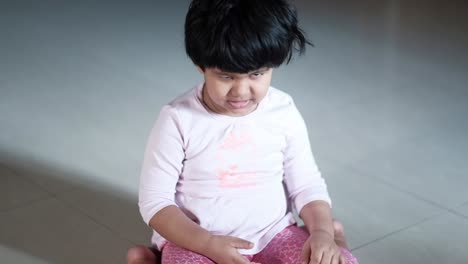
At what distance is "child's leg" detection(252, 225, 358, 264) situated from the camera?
156 centimetres

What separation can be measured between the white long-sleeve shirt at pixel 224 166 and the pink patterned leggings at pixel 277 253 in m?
0.01

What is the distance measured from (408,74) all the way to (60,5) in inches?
63.8

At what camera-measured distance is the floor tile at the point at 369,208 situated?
200 cm

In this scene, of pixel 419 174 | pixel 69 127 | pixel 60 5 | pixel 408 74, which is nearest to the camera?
pixel 419 174

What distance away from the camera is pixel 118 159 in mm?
2330

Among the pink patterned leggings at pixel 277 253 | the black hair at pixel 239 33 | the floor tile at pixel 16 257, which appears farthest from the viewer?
the floor tile at pixel 16 257

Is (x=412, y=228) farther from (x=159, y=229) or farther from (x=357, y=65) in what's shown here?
(x=357, y=65)

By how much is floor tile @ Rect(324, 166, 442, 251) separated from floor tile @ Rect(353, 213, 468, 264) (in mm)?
30

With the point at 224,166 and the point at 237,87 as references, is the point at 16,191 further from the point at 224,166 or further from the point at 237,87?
the point at 237,87

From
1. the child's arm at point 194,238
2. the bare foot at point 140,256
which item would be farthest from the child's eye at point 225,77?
the bare foot at point 140,256

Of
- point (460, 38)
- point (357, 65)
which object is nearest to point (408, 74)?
point (357, 65)

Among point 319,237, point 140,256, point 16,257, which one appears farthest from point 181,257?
point 16,257

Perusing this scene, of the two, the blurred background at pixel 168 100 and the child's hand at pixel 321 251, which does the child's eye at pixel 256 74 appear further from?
the blurred background at pixel 168 100

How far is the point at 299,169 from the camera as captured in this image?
5.32 feet
